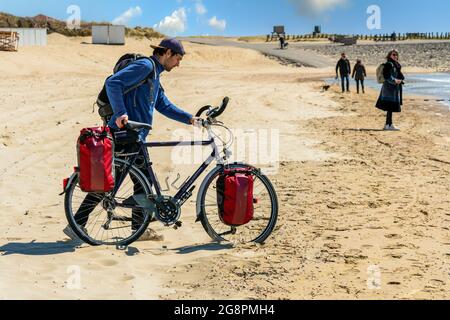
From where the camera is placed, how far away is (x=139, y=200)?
6434mm

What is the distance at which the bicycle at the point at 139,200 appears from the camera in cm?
634

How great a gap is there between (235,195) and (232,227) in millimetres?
504

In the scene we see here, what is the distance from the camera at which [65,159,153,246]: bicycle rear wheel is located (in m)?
6.34

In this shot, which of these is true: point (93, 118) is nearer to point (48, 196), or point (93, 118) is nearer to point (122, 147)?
point (48, 196)

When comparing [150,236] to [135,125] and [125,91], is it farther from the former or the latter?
[125,91]

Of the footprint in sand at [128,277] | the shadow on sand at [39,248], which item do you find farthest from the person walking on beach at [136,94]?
the footprint in sand at [128,277]

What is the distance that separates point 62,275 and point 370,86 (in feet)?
94.7

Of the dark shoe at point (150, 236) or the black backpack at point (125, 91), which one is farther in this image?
the dark shoe at point (150, 236)

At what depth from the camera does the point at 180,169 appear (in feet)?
34.3

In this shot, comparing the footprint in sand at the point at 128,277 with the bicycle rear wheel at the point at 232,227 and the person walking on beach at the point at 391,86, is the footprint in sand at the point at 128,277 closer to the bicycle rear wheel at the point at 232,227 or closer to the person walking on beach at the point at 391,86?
the bicycle rear wheel at the point at 232,227

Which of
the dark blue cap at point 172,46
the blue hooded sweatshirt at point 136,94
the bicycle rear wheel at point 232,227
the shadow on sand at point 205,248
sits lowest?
the shadow on sand at point 205,248

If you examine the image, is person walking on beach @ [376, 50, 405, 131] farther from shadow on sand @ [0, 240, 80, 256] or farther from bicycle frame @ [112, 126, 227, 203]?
shadow on sand @ [0, 240, 80, 256]

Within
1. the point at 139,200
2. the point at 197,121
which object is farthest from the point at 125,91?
the point at 139,200
